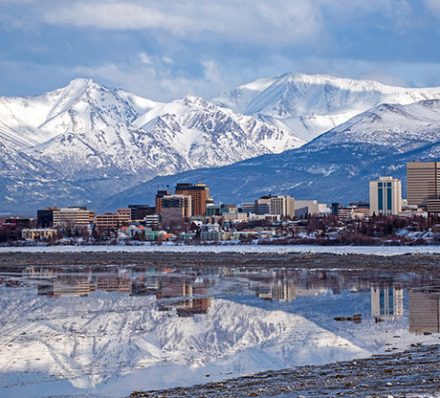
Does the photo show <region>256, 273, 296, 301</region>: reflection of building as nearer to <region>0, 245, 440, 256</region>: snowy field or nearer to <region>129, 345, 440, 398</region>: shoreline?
<region>129, 345, 440, 398</region>: shoreline

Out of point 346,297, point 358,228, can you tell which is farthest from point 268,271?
point 358,228

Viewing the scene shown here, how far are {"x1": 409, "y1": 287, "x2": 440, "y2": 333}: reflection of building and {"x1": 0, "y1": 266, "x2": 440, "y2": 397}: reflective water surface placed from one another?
0.05m

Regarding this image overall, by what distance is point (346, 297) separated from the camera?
50.1 m

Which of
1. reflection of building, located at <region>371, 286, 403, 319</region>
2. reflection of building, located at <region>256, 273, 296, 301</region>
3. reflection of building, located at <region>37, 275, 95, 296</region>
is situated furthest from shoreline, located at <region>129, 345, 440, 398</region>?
reflection of building, located at <region>37, 275, 95, 296</region>

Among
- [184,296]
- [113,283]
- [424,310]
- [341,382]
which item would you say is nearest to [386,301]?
[424,310]

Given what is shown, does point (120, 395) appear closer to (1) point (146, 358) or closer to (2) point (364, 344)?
(1) point (146, 358)

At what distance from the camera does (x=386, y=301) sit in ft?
153

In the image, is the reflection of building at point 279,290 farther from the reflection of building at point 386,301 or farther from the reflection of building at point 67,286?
the reflection of building at point 67,286

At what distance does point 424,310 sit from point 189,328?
9982 mm

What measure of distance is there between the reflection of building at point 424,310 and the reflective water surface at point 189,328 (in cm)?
5

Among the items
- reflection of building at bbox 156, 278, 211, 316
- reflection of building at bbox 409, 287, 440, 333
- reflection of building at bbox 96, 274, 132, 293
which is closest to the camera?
reflection of building at bbox 409, 287, 440, 333

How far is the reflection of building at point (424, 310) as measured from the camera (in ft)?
116

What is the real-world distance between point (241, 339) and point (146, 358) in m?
5.06

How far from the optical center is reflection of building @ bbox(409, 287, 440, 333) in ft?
116
